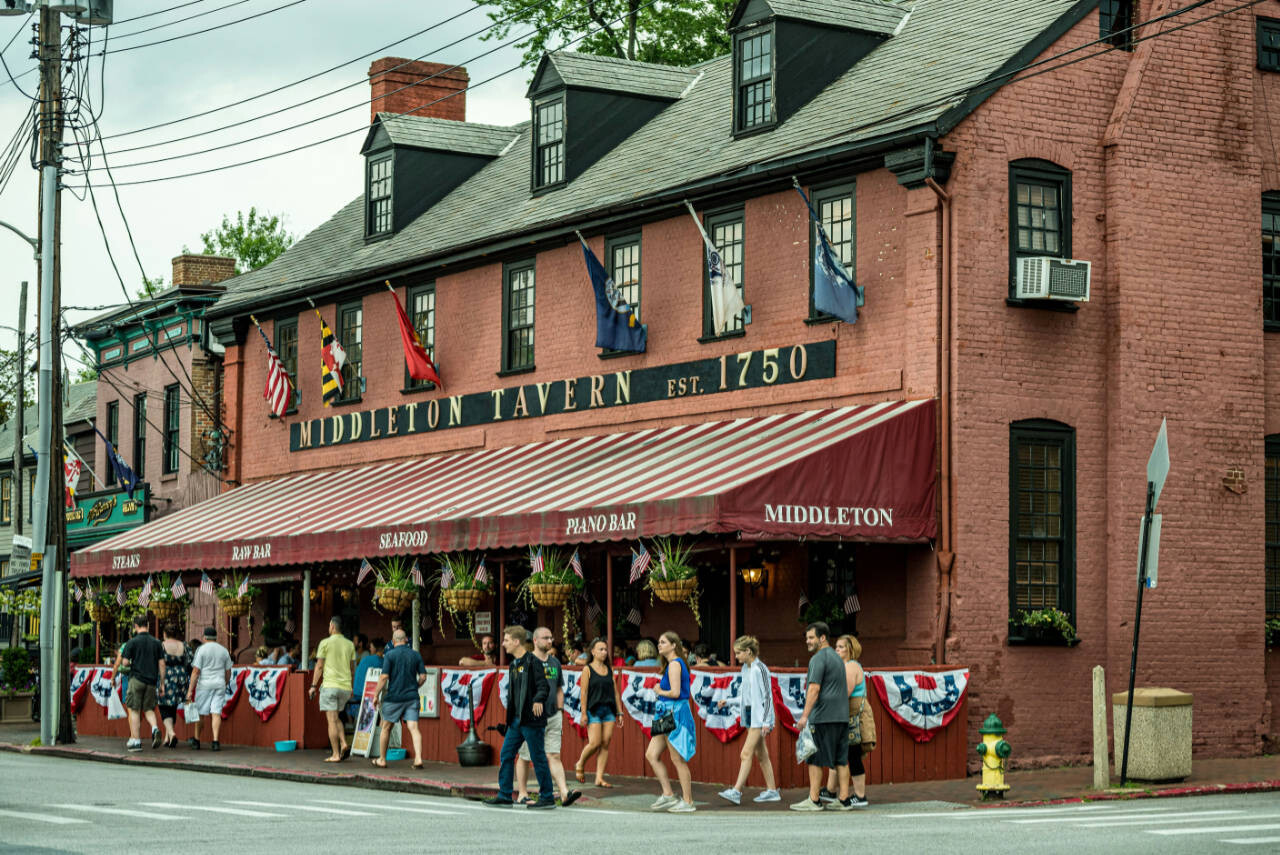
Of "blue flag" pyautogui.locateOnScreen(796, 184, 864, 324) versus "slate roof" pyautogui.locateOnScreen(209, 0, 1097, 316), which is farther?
"slate roof" pyautogui.locateOnScreen(209, 0, 1097, 316)

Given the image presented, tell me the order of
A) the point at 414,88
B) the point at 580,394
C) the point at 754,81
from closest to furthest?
1. the point at 754,81
2. the point at 580,394
3. the point at 414,88

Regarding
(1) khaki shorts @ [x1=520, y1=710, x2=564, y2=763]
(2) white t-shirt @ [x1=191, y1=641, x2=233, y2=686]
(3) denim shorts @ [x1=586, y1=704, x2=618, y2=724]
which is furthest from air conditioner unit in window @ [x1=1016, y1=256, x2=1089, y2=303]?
(2) white t-shirt @ [x1=191, y1=641, x2=233, y2=686]

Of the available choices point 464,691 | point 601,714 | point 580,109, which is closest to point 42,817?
point 601,714

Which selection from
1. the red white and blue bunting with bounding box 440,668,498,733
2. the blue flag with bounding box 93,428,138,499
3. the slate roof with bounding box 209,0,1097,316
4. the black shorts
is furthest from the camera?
the blue flag with bounding box 93,428,138,499

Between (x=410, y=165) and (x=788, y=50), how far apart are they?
9634 mm

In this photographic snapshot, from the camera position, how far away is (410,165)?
31875 mm

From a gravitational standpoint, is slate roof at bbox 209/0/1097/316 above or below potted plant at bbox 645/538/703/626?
above

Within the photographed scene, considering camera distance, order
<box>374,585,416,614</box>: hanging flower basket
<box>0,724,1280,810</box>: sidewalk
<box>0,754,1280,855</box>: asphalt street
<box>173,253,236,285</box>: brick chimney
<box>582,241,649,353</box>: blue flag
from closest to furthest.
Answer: <box>0,754,1280,855</box>: asphalt street → <box>0,724,1280,810</box>: sidewalk → <box>374,585,416,614</box>: hanging flower basket → <box>582,241,649,353</box>: blue flag → <box>173,253,236,285</box>: brick chimney

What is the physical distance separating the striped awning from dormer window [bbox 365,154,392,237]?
4.90 metres

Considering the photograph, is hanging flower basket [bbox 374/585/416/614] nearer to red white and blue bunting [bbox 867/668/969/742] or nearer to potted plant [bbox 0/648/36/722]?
red white and blue bunting [bbox 867/668/969/742]

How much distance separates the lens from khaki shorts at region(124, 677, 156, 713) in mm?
25859

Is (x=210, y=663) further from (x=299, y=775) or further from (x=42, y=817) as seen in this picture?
(x=42, y=817)

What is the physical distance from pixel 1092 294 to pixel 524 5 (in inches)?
881

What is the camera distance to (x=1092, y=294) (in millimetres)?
20953
